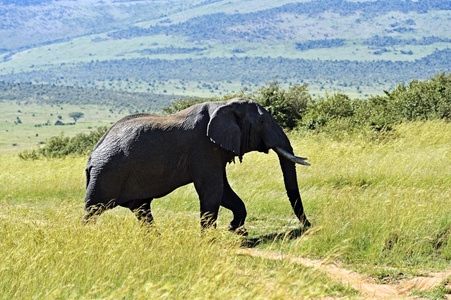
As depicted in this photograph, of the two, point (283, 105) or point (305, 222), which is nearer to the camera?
point (305, 222)

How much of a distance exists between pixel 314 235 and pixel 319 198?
2605 millimetres

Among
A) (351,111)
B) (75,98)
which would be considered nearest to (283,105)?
(351,111)

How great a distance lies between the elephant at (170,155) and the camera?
340 inches

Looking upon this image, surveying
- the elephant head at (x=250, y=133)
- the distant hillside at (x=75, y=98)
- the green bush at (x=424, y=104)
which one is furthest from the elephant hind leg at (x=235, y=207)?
the distant hillside at (x=75, y=98)

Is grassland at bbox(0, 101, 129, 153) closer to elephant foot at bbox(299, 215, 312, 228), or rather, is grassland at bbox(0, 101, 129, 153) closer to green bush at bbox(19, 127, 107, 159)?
green bush at bbox(19, 127, 107, 159)

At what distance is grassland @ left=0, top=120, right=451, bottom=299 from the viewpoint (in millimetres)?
5453

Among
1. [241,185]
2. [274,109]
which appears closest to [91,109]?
[274,109]

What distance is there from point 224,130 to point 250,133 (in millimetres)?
608

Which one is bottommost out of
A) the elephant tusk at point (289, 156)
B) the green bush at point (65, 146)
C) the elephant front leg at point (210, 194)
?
the green bush at point (65, 146)

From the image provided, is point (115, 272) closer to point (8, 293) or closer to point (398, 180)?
point (8, 293)

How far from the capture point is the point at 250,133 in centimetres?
909

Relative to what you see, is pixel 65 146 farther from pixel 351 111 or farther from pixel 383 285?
pixel 383 285

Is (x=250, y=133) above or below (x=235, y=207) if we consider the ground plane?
above

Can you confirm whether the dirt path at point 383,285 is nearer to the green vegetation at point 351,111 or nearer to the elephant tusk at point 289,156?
the elephant tusk at point 289,156
